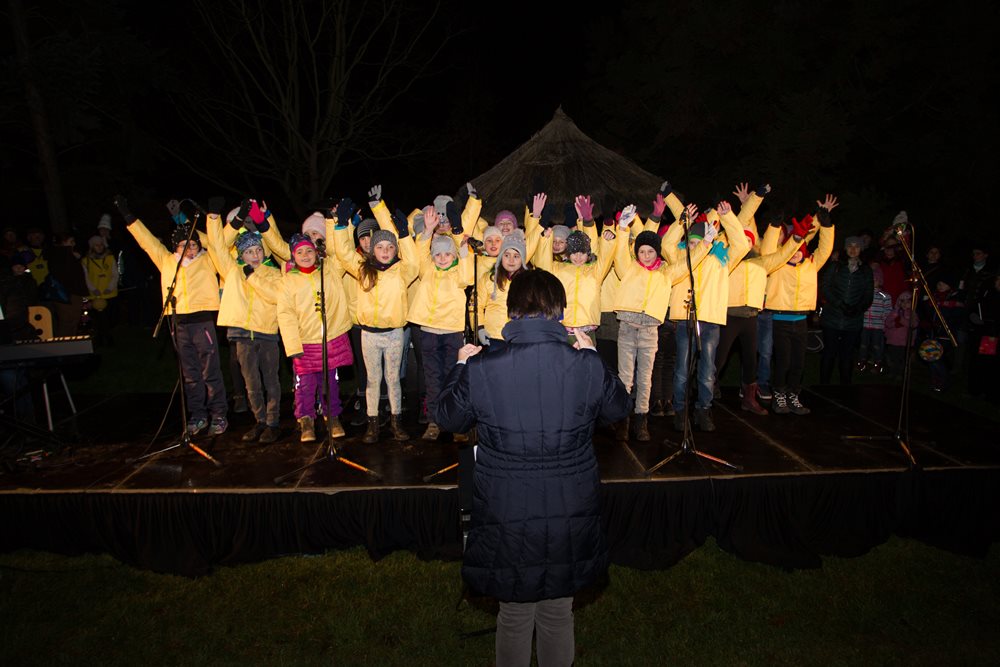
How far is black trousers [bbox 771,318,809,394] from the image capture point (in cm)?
644

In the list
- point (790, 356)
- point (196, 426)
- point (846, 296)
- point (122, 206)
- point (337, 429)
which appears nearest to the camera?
point (122, 206)

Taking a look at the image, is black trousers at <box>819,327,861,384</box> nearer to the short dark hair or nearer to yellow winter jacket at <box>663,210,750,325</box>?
yellow winter jacket at <box>663,210,750,325</box>

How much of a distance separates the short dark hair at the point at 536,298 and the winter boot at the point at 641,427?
3141 mm

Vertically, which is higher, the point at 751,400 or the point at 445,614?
the point at 751,400

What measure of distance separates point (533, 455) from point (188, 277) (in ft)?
14.3

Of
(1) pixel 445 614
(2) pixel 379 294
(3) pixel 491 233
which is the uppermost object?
(3) pixel 491 233

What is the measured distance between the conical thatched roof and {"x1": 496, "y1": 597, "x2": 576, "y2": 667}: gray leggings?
7957 mm

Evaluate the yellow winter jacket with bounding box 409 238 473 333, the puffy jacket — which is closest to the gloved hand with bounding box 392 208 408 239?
the yellow winter jacket with bounding box 409 238 473 333

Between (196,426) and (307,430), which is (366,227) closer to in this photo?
(307,430)

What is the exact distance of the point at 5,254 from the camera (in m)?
9.12

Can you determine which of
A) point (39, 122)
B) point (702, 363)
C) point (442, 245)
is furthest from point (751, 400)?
point (39, 122)

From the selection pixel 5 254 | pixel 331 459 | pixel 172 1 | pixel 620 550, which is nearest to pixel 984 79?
pixel 620 550

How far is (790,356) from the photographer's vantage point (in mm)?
6496

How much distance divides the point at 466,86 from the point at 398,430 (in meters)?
21.0
